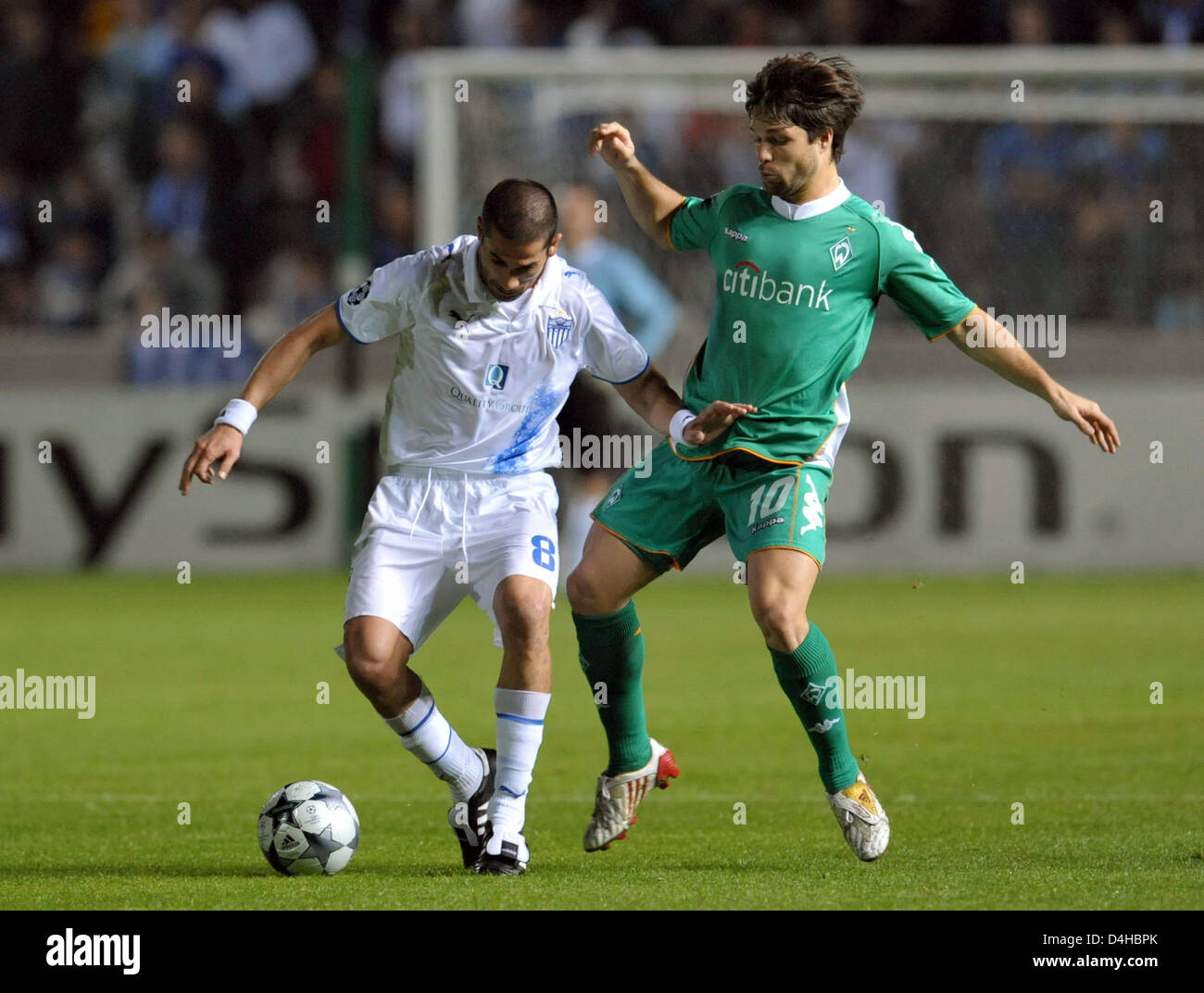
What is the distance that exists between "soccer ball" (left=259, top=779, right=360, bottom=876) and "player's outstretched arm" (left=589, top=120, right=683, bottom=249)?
2013 mm

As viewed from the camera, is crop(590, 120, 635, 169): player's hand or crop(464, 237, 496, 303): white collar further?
crop(590, 120, 635, 169): player's hand

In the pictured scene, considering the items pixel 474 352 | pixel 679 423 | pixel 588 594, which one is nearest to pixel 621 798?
pixel 588 594

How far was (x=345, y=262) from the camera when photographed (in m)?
15.5

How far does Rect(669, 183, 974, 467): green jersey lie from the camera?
5.95m

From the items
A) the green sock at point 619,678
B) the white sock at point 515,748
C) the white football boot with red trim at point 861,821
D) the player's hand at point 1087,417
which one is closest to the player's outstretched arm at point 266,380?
the white sock at point 515,748

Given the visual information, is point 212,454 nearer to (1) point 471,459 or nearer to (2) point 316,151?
(1) point 471,459

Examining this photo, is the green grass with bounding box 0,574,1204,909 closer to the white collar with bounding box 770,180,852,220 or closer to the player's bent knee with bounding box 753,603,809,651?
the player's bent knee with bounding box 753,603,809,651

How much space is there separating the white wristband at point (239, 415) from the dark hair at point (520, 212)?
2.84ft

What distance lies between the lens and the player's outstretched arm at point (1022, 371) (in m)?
5.80

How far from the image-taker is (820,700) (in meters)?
5.83

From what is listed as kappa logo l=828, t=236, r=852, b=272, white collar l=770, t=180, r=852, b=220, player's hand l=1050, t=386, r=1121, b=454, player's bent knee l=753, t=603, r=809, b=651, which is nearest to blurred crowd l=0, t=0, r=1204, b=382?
white collar l=770, t=180, r=852, b=220

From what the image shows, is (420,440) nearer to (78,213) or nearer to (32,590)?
(32,590)

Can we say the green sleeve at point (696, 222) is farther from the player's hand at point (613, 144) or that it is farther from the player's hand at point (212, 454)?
the player's hand at point (212, 454)
